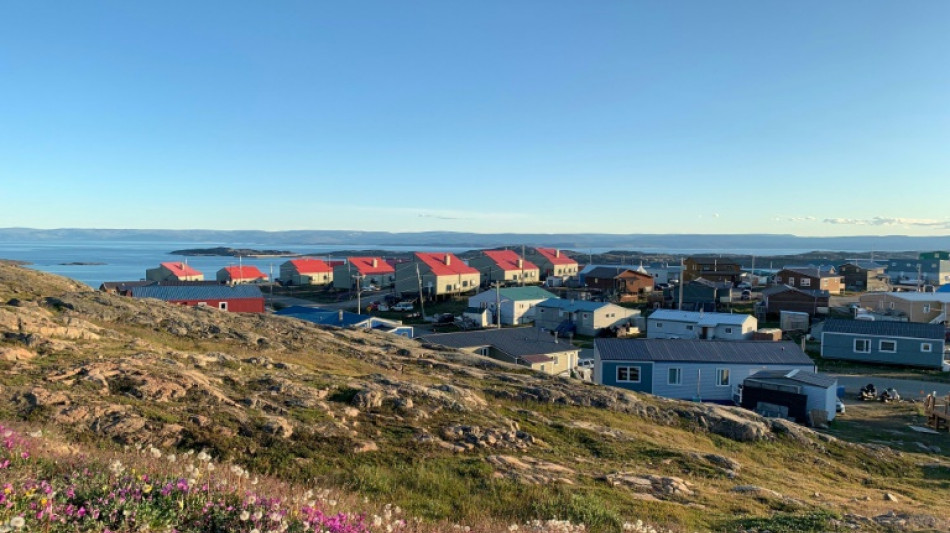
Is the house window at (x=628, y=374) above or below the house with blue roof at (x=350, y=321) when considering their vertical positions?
below

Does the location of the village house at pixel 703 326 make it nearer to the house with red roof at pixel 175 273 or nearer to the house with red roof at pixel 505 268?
the house with red roof at pixel 505 268

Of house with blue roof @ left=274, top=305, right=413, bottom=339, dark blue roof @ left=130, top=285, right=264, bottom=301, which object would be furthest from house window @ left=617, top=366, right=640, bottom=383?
dark blue roof @ left=130, top=285, right=264, bottom=301

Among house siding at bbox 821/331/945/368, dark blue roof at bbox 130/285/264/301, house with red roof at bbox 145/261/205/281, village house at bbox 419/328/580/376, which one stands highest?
dark blue roof at bbox 130/285/264/301

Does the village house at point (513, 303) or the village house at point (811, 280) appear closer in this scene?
the village house at point (513, 303)

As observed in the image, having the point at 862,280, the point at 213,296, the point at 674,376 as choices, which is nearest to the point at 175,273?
the point at 213,296

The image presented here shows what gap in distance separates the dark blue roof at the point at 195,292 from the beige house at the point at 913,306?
64.0m

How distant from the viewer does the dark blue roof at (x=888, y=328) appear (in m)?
43.3

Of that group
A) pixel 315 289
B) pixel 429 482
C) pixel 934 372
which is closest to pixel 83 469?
pixel 429 482

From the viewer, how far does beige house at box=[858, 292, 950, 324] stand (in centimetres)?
5700

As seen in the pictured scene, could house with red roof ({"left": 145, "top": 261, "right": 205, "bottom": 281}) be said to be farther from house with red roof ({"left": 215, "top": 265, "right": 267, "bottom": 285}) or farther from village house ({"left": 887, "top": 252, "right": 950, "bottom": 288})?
village house ({"left": 887, "top": 252, "right": 950, "bottom": 288})

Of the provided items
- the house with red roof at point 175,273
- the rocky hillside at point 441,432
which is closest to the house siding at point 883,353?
the rocky hillside at point 441,432

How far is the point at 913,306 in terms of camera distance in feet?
193

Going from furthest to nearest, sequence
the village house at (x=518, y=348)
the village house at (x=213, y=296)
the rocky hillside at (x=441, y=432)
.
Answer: the village house at (x=213, y=296)
the village house at (x=518, y=348)
the rocky hillside at (x=441, y=432)

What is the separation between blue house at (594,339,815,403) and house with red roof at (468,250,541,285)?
218ft
